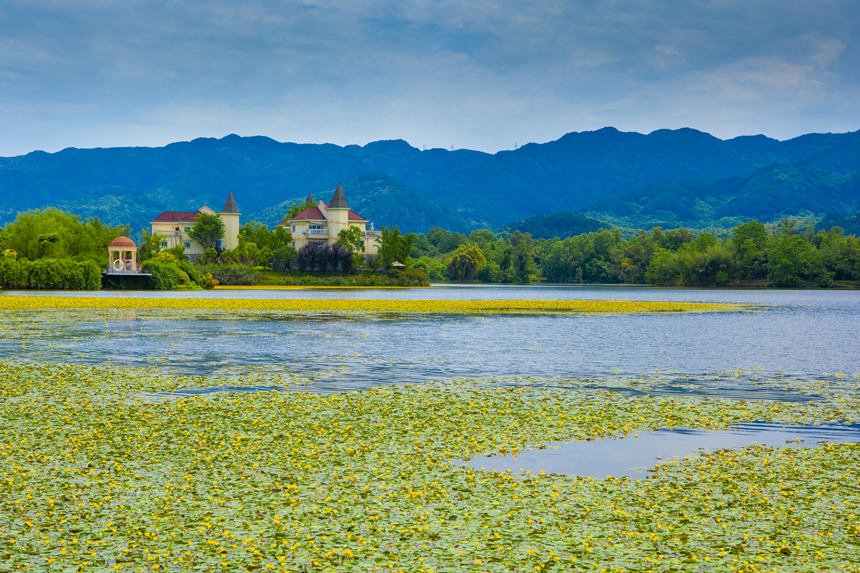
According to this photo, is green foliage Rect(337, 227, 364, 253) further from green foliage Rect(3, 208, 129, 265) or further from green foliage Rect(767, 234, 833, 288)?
green foliage Rect(767, 234, 833, 288)

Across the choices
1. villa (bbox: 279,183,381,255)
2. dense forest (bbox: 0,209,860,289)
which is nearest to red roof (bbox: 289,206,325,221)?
villa (bbox: 279,183,381,255)

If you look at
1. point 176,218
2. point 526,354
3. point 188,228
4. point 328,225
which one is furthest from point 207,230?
point 526,354

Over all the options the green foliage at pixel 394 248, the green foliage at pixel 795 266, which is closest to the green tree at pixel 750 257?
the green foliage at pixel 795 266

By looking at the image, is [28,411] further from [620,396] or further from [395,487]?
[620,396]

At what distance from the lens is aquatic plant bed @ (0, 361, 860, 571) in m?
9.88

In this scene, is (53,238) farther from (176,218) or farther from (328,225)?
(176,218)

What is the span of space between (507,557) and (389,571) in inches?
58.9

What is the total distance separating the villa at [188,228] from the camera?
555ft

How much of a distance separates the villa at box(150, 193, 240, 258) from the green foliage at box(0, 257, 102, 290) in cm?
6283

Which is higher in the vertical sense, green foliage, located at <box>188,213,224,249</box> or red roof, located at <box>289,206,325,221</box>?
red roof, located at <box>289,206,325,221</box>

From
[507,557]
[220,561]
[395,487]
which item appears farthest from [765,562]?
[220,561]

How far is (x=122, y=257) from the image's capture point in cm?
11912

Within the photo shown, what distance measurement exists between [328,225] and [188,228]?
2935 cm

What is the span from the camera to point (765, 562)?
9.65 metres
